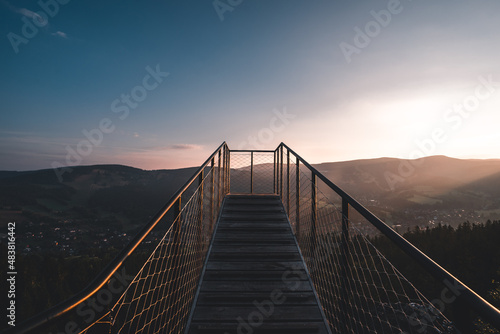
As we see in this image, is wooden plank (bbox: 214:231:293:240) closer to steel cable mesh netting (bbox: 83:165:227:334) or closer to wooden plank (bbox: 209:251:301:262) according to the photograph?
wooden plank (bbox: 209:251:301:262)

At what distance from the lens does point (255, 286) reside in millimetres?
2695

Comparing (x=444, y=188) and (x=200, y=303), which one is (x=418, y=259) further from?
(x=444, y=188)

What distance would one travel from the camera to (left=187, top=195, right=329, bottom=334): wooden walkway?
2260 millimetres

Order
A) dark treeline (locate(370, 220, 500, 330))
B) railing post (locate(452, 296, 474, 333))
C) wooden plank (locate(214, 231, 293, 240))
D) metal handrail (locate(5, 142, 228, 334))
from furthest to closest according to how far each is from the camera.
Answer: dark treeline (locate(370, 220, 500, 330)) < wooden plank (locate(214, 231, 293, 240)) < railing post (locate(452, 296, 474, 333)) < metal handrail (locate(5, 142, 228, 334))

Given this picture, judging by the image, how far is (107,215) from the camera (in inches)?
2628

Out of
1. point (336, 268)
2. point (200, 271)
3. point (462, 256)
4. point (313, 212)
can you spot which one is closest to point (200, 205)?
point (200, 271)

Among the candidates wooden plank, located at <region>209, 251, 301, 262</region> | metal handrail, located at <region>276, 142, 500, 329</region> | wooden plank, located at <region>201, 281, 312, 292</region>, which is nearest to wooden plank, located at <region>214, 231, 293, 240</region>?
wooden plank, located at <region>209, 251, 301, 262</region>

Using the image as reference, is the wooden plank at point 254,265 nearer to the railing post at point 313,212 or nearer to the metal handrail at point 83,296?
the railing post at point 313,212

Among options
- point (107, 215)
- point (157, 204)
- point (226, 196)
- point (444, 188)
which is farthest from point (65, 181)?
point (444, 188)

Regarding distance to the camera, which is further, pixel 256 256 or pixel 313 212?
pixel 256 256

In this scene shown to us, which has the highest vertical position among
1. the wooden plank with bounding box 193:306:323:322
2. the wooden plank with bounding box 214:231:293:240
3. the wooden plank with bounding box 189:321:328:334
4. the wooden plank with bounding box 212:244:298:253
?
the wooden plank with bounding box 214:231:293:240

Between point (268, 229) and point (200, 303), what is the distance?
1.58 m

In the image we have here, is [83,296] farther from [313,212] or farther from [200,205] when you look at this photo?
[313,212]

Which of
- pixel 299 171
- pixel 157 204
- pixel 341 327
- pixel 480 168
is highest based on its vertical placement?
pixel 480 168
